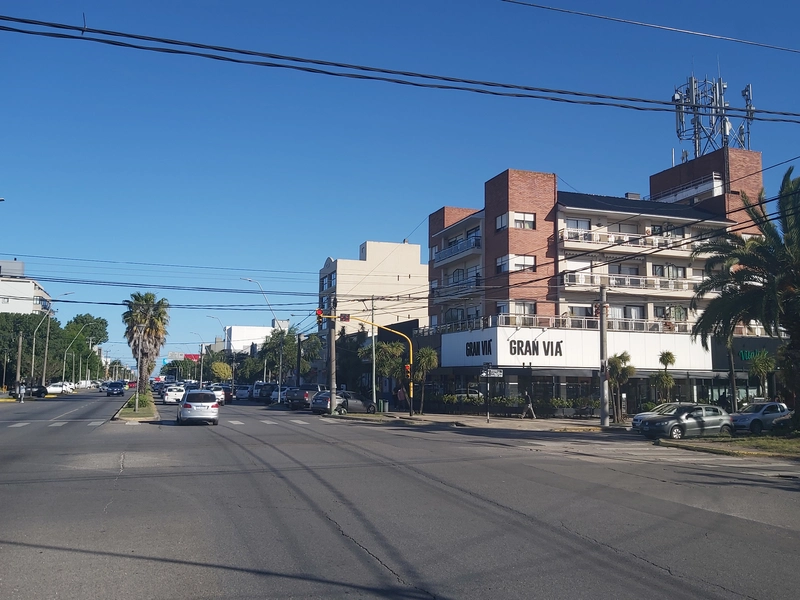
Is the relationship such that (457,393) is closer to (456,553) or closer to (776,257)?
(776,257)

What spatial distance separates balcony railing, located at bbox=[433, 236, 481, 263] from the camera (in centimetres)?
5344

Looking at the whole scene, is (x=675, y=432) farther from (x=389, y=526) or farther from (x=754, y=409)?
(x=389, y=526)

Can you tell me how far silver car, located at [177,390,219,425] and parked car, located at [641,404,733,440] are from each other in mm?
18631

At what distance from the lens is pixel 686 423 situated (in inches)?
1120

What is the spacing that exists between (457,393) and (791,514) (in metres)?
38.6

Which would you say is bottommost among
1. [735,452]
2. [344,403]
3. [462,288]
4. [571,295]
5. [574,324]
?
[735,452]

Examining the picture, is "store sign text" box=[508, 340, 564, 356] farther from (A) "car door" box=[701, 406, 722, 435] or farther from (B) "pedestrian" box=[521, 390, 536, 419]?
(A) "car door" box=[701, 406, 722, 435]

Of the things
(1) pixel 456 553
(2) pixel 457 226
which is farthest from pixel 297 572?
(2) pixel 457 226

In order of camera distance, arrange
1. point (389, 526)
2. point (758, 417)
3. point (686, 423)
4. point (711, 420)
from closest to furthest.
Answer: point (389, 526) < point (686, 423) < point (711, 420) < point (758, 417)

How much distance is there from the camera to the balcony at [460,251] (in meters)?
53.4

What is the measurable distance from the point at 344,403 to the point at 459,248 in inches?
608

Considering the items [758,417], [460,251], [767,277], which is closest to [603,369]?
[758,417]

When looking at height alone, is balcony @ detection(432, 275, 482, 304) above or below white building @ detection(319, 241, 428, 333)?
below

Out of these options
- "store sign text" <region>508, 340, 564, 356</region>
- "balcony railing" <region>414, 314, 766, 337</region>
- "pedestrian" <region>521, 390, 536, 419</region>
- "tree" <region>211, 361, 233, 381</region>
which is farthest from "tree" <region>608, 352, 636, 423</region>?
"tree" <region>211, 361, 233, 381</region>
